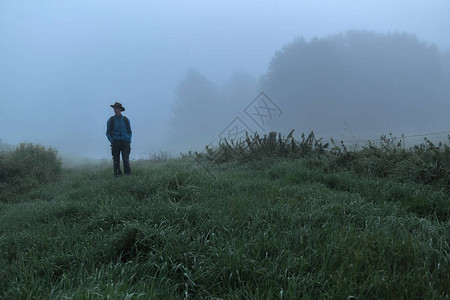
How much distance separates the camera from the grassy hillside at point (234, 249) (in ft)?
5.74

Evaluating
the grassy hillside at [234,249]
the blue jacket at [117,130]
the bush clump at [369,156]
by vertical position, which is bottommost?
the grassy hillside at [234,249]

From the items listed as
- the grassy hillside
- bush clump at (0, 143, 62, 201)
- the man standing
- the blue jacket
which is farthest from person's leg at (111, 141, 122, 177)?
the grassy hillside

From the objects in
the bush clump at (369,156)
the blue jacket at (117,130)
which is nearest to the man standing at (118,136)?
the blue jacket at (117,130)

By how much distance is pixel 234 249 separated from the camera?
6.97 ft

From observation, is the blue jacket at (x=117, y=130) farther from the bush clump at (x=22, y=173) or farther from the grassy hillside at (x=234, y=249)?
the grassy hillside at (x=234, y=249)

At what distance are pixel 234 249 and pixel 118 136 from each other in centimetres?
635

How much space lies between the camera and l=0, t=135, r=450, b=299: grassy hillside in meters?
1.75

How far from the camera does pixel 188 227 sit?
2730 millimetres

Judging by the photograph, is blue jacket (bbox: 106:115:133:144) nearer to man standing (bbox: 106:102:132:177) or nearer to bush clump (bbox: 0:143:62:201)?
man standing (bbox: 106:102:132:177)

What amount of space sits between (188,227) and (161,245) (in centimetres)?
40

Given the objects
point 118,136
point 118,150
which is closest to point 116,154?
point 118,150

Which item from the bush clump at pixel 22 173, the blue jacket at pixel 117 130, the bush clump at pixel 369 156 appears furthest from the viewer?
the blue jacket at pixel 117 130

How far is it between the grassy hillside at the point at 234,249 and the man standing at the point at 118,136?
3.65 m

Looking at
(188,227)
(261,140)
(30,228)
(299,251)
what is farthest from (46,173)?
(299,251)
